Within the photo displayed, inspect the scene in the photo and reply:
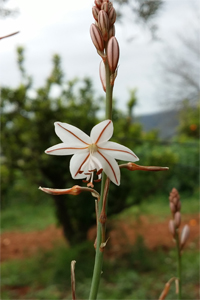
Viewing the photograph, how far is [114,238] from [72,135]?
311 centimetres

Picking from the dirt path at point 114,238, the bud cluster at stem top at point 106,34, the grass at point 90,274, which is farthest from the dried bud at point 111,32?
the dirt path at point 114,238


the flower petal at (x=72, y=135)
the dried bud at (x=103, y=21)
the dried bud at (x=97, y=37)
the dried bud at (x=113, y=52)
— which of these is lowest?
the flower petal at (x=72, y=135)

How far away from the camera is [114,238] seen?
3441mm

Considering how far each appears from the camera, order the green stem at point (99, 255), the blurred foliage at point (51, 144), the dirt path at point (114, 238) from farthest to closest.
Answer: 1. the dirt path at point (114, 238)
2. the blurred foliage at point (51, 144)
3. the green stem at point (99, 255)

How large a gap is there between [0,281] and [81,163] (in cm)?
261

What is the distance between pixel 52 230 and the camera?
158 inches

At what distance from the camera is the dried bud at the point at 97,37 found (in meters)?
0.43

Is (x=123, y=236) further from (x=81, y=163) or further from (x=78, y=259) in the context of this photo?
(x=81, y=163)

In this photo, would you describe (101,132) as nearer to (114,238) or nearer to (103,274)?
(103,274)

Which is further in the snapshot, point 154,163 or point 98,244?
point 154,163

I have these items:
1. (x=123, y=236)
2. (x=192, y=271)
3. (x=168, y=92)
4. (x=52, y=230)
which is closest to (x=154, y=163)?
(x=123, y=236)

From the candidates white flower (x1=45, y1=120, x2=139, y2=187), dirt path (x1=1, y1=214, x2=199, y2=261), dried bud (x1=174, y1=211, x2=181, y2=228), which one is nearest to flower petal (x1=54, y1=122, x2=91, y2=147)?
white flower (x1=45, y1=120, x2=139, y2=187)

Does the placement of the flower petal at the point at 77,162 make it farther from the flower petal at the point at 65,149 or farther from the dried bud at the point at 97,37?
the dried bud at the point at 97,37

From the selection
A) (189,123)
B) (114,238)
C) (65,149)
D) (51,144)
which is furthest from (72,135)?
(189,123)
